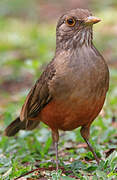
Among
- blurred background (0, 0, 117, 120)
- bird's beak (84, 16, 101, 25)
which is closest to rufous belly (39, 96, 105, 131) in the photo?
bird's beak (84, 16, 101, 25)

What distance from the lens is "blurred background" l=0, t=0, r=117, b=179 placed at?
803 centimetres

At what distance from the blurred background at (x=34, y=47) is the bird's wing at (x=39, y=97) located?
714 millimetres

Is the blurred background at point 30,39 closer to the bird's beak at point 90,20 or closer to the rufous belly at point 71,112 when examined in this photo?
the rufous belly at point 71,112

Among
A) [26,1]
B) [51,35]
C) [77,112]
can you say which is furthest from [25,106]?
[26,1]

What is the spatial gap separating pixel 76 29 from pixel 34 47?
6.60m

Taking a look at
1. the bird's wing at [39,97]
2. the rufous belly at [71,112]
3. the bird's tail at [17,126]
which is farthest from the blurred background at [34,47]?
the rufous belly at [71,112]

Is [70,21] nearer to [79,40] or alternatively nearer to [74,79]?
[79,40]

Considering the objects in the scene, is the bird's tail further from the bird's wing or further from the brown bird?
the brown bird

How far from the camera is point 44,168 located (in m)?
5.65

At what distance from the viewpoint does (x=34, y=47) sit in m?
12.3

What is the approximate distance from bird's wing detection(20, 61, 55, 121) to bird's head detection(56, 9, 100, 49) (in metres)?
0.37

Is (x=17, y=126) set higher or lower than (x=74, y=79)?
lower

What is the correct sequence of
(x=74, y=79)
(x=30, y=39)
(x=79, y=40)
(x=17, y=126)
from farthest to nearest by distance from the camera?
(x=30, y=39), (x=17, y=126), (x=79, y=40), (x=74, y=79)

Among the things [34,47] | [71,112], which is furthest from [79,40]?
[34,47]
